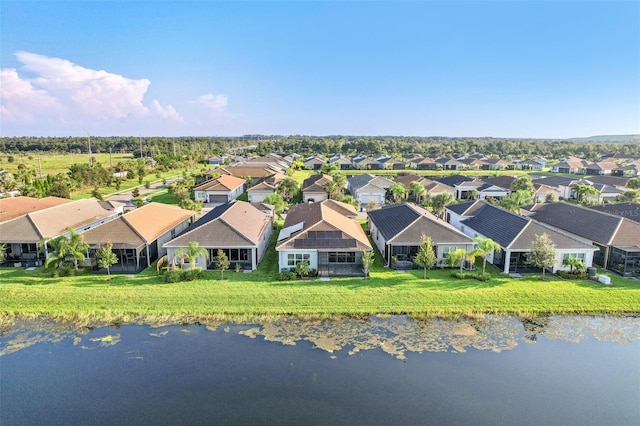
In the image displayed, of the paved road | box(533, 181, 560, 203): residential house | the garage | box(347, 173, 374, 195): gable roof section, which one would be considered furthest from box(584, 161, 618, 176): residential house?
the paved road

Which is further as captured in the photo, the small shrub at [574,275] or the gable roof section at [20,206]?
the gable roof section at [20,206]

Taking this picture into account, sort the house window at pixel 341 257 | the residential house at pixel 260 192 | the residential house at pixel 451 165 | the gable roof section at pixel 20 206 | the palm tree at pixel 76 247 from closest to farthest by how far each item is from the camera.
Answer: the palm tree at pixel 76 247 < the house window at pixel 341 257 < the gable roof section at pixel 20 206 < the residential house at pixel 260 192 < the residential house at pixel 451 165

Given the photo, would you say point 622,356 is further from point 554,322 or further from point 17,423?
point 17,423

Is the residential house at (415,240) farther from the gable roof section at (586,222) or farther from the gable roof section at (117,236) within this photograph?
the gable roof section at (117,236)

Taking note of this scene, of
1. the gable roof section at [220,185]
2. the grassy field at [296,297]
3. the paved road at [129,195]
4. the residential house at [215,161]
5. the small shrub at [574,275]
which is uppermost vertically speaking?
the residential house at [215,161]

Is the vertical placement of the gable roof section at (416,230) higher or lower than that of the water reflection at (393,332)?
higher

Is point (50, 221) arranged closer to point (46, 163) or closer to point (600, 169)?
point (46, 163)

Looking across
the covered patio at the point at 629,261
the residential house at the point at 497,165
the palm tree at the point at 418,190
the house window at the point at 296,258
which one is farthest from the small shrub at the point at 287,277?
the residential house at the point at 497,165
